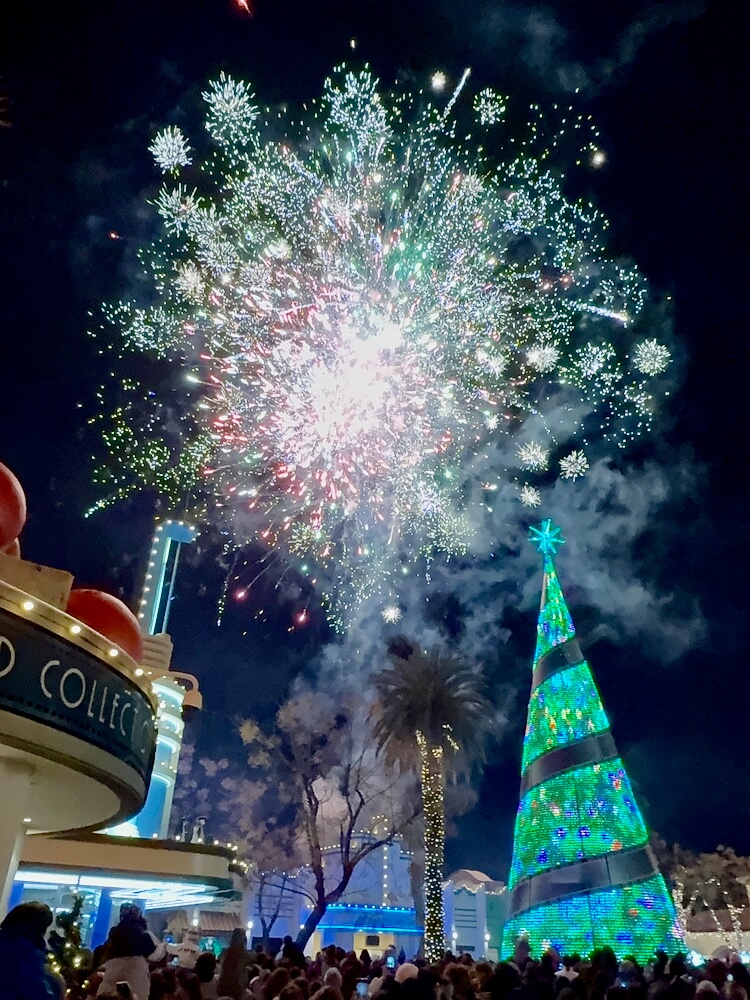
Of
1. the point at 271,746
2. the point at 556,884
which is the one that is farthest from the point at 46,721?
the point at 271,746

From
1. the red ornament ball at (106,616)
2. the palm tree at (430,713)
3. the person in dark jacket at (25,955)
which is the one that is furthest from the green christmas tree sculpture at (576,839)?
the person in dark jacket at (25,955)

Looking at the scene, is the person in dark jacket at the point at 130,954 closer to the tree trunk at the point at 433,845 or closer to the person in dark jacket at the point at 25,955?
the person in dark jacket at the point at 25,955

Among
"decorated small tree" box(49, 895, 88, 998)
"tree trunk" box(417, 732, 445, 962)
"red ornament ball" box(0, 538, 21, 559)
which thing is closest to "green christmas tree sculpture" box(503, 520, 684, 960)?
"tree trunk" box(417, 732, 445, 962)

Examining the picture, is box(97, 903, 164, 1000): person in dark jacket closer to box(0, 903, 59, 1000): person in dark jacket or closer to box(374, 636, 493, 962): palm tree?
box(0, 903, 59, 1000): person in dark jacket

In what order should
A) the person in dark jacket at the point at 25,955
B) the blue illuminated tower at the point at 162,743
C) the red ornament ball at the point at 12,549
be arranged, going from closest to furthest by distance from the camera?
the person in dark jacket at the point at 25,955 < the red ornament ball at the point at 12,549 < the blue illuminated tower at the point at 162,743

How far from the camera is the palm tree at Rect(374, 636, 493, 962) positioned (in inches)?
1094

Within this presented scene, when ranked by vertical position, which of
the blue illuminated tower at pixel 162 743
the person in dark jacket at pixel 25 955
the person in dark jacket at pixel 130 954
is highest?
the blue illuminated tower at pixel 162 743

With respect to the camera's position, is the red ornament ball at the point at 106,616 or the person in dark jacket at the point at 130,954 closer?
the person in dark jacket at the point at 130,954

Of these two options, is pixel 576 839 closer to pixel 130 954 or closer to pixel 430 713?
pixel 430 713

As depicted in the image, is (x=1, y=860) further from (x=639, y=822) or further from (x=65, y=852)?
(x=639, y=822)

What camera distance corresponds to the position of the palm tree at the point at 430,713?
91.2 ft

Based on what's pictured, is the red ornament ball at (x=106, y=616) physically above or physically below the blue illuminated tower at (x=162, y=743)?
below

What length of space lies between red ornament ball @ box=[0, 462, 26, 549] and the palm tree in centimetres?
2105

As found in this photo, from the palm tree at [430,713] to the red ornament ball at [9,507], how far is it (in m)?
21.1
